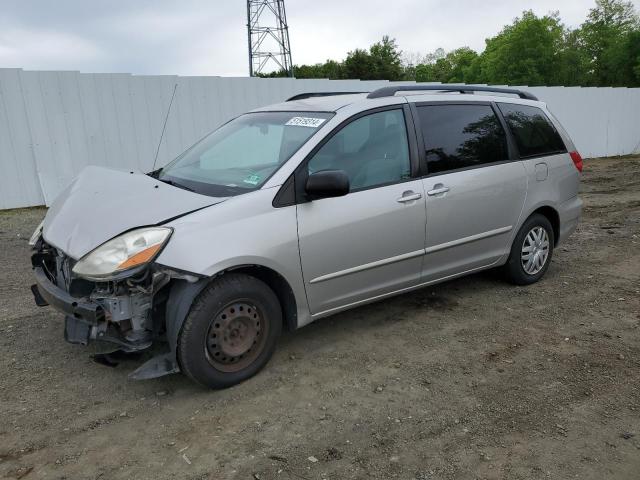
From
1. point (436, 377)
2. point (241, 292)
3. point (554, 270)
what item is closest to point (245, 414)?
point (241, 292)

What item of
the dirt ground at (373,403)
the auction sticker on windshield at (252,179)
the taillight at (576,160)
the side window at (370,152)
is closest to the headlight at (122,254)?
the auction sticker on windshield at (252,179)

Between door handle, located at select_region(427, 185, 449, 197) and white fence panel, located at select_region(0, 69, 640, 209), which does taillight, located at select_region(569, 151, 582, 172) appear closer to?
door handle, located at select_region(427, 185, 449, 197)

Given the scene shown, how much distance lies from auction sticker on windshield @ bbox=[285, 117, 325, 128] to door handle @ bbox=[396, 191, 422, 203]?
811 millimetres

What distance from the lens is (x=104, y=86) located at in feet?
30.9

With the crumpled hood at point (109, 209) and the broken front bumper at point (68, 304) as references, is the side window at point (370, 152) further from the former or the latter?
the broken front bumper at point (68, 304)

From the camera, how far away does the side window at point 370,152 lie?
365 cm

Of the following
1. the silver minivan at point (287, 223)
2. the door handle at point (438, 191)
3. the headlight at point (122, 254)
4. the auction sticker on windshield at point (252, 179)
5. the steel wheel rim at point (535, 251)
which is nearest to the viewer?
the headlight at point (122, 254)

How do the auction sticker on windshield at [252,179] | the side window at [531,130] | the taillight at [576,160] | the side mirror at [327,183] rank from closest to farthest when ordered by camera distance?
the side mirror at [327,183], the auction sticker on windshield at [252,179], the side window at [531,130], the taillight at [576,160]

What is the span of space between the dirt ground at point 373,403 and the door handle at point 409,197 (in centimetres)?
107

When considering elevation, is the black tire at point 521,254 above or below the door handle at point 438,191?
below

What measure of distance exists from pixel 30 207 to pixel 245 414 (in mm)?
7893

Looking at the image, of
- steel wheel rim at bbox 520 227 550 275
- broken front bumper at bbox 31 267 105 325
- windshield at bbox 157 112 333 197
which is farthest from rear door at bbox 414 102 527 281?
broken front bumper at bbox 31 267 105 325

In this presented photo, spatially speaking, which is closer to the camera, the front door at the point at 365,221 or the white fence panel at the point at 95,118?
the front door at the point at 365,221

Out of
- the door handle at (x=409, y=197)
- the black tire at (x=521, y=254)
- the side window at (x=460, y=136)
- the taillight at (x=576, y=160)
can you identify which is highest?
the side window at (x=460, y=136)
